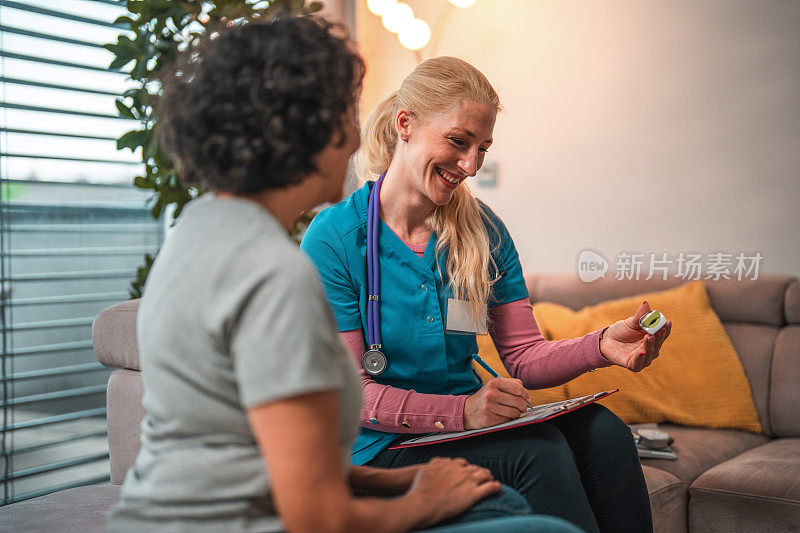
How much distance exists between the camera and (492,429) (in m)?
1.21

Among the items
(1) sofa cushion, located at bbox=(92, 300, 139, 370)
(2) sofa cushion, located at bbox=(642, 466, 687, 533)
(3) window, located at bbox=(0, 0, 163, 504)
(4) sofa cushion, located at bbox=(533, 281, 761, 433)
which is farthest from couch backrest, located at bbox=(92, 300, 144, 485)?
(4) sofa cushion, located at bbox=(533, 281, 761, 433)

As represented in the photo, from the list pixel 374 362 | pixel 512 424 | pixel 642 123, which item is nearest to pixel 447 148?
pixel 374 362

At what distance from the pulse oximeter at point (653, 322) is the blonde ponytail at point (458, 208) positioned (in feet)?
1.10

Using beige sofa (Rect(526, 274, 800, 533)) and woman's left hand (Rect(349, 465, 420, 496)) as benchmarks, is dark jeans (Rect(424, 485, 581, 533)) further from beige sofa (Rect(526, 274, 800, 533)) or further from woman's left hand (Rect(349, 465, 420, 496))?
beige sofa (Rect(526, 274, 800, 533))

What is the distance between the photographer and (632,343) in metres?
1.48

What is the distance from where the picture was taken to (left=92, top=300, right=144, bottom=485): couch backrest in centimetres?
157

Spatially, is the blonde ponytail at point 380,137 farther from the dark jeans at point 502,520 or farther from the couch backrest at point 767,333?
the couch backrest at point 767,333

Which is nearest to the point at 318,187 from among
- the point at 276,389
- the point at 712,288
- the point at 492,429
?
the point at 276,389

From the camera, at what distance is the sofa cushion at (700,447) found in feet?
6.18

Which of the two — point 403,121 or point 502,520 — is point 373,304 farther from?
point 502,520

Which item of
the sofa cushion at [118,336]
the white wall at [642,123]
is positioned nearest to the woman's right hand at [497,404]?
the sofa cushion at [118,336]

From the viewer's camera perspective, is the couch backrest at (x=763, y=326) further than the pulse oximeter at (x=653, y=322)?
Yes

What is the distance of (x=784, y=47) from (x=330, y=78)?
92.7 inches

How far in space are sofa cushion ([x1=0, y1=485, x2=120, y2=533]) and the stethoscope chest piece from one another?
1.82 feet
